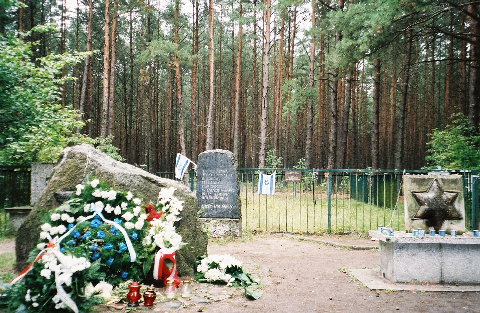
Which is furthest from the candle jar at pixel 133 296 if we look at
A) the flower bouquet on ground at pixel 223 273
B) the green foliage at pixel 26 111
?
the green foliage at pixel 26 111

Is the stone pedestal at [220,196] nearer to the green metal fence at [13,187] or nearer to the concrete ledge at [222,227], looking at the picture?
the concrete ledge at [222,227]

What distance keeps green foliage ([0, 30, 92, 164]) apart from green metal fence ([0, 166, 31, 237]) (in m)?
0.48

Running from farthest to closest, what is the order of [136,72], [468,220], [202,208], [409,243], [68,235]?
[136,72] → [468,220] → [202,208] → [409,243] → [68,235]

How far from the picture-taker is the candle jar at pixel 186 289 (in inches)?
183

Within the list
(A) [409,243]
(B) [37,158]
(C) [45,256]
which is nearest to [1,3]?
(B) [37,158]

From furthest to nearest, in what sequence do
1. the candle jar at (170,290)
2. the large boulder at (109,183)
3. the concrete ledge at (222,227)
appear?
the concrete ledge at (222,227)
the large boulder at (109,183)
the candle jar at (170,290)

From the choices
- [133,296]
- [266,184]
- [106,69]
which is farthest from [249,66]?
[133,296]

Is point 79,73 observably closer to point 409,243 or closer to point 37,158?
point 37,158

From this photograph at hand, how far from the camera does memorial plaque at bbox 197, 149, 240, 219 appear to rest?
9.32 meters

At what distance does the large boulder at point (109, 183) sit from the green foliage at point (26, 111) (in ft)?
9.36

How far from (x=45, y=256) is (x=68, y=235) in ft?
2.35

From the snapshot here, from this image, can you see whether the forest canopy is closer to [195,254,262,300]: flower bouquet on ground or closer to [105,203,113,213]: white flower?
[105,203,113,213]: white flower

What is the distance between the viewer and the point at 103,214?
4.86 meters

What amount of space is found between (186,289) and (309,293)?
1.76m
